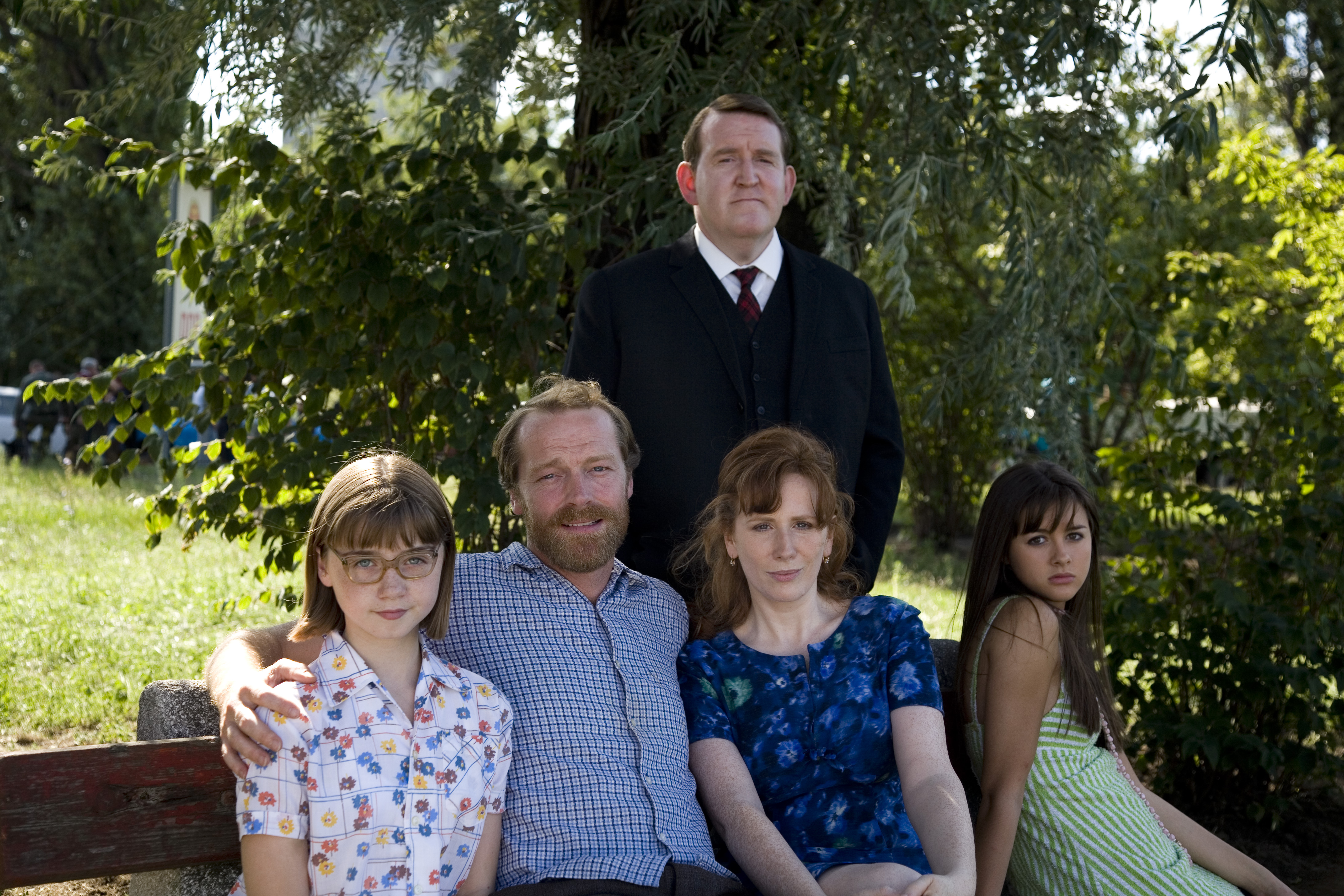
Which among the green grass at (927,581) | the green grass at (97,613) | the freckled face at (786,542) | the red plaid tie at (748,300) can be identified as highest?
the red plaid tie at (748,300)

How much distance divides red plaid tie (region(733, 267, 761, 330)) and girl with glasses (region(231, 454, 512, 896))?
1.11 m

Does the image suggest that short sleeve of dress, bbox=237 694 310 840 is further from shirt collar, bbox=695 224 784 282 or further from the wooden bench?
shirt collar, bbox=695 224 784 282

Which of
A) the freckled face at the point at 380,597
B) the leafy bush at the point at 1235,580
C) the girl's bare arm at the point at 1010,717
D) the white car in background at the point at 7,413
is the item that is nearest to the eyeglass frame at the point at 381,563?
the freckled face at the point at 380,597

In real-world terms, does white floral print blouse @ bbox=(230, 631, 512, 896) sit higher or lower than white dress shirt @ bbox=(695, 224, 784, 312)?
lower

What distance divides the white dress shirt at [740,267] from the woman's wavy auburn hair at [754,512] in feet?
1.48

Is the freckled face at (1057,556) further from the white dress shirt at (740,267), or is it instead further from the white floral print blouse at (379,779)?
the white floral print blouse at (379,779)

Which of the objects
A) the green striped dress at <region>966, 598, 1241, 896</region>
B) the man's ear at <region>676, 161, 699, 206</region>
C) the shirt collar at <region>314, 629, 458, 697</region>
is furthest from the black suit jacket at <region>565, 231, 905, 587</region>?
the shirt collar at <region>314, 629, 458, 697</region>

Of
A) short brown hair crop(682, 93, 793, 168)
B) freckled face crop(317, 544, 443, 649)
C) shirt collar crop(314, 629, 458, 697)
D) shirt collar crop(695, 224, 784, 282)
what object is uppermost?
short brown hair crop(682, 93, 793, 168)

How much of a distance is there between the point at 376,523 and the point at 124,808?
0.77 m

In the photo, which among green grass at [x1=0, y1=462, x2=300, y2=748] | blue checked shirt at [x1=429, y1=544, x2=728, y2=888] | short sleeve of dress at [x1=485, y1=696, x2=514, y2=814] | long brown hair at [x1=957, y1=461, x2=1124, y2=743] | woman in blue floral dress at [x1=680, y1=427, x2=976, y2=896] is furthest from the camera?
green grass at [x1=0, y1=462, x2=300, y2=748]

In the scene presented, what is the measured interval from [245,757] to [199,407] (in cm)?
278

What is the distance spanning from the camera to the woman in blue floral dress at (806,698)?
2.67m

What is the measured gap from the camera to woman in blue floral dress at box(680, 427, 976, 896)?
8.76 ft

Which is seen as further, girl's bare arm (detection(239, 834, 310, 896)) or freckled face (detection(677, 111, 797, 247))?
freckled face (detection(677, 111, 797, 247))
